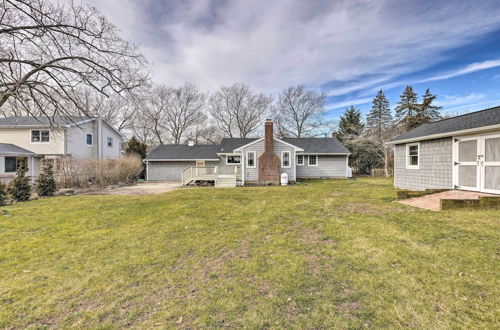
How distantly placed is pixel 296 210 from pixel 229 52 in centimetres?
1458

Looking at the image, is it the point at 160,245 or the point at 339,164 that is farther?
the point at 339,164

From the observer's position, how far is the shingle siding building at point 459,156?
24.9 feet

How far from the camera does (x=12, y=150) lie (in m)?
17.5

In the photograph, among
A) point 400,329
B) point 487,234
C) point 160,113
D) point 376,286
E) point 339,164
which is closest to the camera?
point 400,329

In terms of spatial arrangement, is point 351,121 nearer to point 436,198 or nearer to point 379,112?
point 379,112

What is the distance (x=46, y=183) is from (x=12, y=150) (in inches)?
389

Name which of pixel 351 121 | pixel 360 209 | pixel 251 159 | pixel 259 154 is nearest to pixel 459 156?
pixel 360 209

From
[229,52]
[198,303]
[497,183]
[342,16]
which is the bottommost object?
[198,303]

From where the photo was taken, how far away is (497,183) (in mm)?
7430

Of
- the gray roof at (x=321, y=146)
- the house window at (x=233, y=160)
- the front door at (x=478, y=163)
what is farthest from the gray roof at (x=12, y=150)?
the front door at (x=478, y=163)

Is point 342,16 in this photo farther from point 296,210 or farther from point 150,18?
point 296,210

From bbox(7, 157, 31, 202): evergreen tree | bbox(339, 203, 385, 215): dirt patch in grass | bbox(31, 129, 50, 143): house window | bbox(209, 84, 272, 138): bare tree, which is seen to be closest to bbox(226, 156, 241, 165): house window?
bbox(339, 203, 385, 215): dirt patch in grass

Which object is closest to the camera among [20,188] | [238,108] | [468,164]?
[468,164]

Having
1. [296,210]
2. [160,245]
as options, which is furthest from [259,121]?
[160,245]
